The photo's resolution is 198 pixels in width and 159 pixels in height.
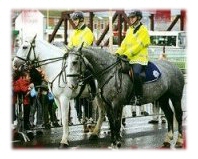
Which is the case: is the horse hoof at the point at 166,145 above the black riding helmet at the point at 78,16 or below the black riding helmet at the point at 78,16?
below

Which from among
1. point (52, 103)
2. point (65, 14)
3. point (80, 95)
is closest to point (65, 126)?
point (80, 95)

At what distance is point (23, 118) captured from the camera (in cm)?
1120

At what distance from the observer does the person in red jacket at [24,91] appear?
10812mm

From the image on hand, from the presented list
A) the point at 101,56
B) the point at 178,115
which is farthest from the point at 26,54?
the point at 178,115

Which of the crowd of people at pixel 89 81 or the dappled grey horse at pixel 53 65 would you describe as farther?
the dappled grey horse at pixel 53 65

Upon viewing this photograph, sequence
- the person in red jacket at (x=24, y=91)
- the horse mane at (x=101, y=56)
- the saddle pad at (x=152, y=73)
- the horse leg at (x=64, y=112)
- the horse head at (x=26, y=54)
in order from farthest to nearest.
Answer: the person in red jacket at (x=24, y=91) → the horse head at (x=26, y=54) → the horse leg at (x=64, y=112) → the saddle pad at (x=152, y=73) → the horse mane at (x=101, y=56)

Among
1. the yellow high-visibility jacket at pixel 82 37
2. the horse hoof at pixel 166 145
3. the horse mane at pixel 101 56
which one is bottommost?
the horse hoof at pixel 166 145

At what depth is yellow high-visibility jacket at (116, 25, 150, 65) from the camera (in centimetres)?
950

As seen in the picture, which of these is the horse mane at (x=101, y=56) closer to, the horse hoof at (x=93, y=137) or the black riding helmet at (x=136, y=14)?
the black riding helmet at (x=136, y=14)

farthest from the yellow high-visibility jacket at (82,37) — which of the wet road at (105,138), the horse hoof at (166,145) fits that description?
the horse hoof at (166,145)

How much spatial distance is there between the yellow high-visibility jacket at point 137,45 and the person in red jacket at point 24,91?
2.35 meters

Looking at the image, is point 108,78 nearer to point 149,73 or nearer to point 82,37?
point 149,73

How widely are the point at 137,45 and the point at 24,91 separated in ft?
8.90
